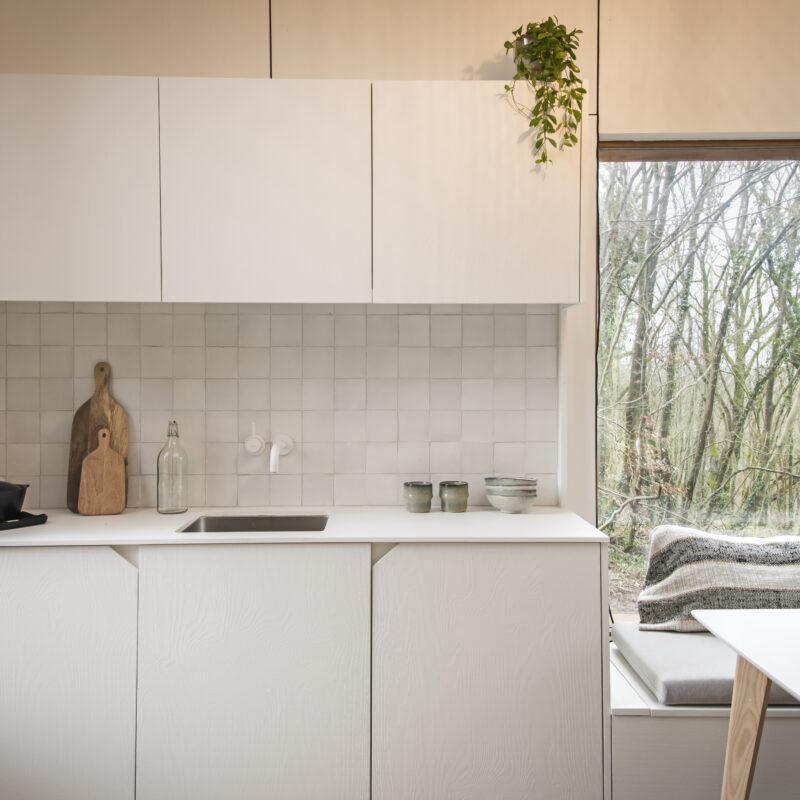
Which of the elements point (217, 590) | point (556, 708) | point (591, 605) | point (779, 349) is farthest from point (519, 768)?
point (779, 349)

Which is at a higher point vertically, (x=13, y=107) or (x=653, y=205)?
(x=13, y=107)

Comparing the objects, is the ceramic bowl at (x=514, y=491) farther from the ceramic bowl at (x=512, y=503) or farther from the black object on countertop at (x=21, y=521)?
the black object on countertop at (x=21, y=521)

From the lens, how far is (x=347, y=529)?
6.28 ft

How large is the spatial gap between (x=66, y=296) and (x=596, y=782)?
1975 mm

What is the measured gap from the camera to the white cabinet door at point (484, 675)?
1.82 meters

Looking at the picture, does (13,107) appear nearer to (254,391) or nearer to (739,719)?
(254,391)

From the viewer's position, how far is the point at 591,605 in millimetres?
1830

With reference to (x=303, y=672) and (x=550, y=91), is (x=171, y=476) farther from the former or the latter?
(x=550, y=91)

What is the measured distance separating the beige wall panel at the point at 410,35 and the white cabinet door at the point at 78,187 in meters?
0.56

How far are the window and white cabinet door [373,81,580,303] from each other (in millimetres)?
455

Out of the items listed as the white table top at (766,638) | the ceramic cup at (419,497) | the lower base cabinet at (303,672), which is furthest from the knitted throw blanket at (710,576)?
the ceramic cup at (419,497)

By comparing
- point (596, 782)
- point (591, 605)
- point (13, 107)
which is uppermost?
point (13, 107)

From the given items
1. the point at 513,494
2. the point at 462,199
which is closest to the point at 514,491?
the point at 513,494

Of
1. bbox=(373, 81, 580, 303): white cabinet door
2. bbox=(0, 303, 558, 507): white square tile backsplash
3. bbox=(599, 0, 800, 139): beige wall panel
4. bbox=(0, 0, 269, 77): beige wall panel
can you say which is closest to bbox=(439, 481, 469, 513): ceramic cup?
bbox=(0, 303, 558, 507): white square tile backsplash
